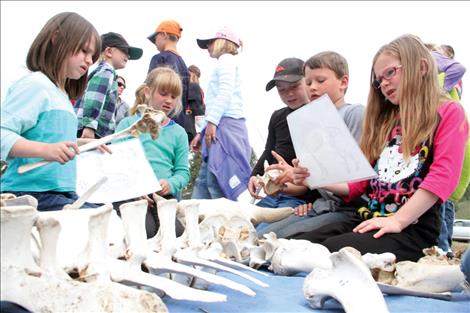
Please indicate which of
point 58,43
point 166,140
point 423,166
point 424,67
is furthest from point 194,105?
point 423,166

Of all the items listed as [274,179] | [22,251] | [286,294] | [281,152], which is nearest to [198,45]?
[281,152]

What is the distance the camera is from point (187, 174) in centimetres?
329

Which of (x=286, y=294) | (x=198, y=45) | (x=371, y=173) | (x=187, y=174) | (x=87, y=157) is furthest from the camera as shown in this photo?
(x=198, y=45)

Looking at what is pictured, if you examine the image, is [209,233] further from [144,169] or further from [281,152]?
[281,152]

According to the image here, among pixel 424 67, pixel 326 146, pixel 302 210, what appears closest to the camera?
pixel 424 67

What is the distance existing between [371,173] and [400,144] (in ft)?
0.69

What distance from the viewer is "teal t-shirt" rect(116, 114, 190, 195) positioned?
10.6ft

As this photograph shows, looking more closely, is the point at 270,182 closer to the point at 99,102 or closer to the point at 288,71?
the point at 288,71

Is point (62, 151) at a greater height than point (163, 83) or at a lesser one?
lesser

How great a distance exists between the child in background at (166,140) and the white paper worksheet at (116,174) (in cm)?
83

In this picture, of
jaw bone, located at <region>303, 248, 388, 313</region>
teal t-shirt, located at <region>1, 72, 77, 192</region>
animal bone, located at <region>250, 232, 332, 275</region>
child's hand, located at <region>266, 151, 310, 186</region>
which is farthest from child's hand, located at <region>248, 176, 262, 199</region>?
jaw bone, located at <region>303, 248, 388, 313</region>

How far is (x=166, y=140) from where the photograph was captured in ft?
10.8

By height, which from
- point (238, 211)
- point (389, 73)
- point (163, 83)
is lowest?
point (238, 211)

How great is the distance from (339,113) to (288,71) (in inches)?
30.3
